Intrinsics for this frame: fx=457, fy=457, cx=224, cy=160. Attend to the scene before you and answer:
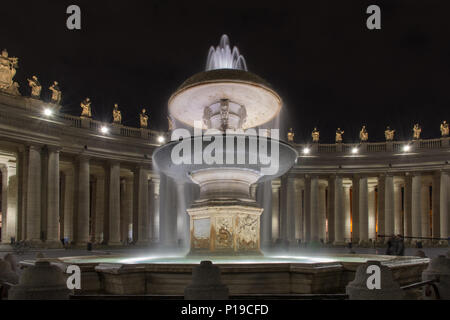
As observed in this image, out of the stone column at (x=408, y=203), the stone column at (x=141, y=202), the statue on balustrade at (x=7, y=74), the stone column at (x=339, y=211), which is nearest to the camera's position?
the statue on balustrade at (x=7, y=74)

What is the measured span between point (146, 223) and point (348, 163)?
3138cm

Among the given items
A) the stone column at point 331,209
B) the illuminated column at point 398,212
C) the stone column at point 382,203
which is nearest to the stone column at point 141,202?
the stone column at point 331,209

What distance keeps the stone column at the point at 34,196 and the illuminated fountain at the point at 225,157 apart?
96.5 feet

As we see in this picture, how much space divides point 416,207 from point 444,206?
3.74 m

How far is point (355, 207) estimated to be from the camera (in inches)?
2827

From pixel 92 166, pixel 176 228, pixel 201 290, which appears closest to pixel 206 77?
pixel 201 290

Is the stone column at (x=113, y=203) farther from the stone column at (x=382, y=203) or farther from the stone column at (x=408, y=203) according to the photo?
the stone column at (x=408, y=203)

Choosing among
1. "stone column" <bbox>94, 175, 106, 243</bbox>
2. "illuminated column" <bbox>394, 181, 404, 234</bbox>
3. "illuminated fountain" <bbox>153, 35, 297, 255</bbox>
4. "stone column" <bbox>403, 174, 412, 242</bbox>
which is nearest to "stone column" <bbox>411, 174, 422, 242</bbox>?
"stone column" <bbox>403, 174, 412, 242</bbox>

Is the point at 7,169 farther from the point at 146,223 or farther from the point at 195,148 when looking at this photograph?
the point at 195,148

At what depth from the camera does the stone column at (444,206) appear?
2509 inches

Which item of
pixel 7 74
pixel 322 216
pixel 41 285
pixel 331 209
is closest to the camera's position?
pixel 41 285

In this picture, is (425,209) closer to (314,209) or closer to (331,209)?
(331,209)

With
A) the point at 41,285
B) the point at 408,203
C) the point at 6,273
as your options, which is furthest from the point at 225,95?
the point at 408,203
